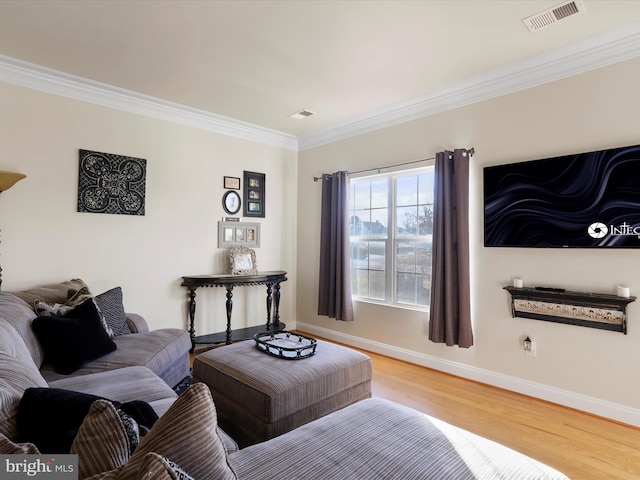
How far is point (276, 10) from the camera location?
7.44 feet

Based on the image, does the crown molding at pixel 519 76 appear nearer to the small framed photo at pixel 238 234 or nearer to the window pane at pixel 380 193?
the window pane at pixel 380 193

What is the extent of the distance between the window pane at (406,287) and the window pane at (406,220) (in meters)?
0.47

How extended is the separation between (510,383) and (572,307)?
0.85 m

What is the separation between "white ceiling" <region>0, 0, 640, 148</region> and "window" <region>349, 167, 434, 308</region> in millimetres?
966

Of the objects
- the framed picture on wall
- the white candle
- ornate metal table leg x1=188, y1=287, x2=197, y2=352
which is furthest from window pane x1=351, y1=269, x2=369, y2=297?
the white candle

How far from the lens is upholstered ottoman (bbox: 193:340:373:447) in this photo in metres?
2.03

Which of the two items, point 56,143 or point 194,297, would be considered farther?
point 194,297

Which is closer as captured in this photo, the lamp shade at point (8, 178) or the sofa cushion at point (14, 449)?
the sofa cushion at point (14, 449)

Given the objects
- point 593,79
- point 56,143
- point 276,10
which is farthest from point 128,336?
point 593,79

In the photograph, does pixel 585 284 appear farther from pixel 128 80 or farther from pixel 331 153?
pixel 128 80

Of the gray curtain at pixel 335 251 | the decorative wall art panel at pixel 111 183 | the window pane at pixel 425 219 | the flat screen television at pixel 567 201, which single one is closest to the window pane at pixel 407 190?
the window pane at pixel 425 219

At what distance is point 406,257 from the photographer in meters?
3.94

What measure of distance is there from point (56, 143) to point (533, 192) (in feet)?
13.7

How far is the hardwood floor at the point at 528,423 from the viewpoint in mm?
2078
